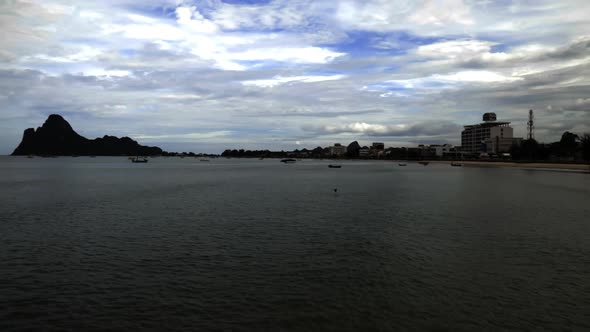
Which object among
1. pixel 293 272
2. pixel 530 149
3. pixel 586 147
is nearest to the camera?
pixel 293 272

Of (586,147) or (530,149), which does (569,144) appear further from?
(586,147)

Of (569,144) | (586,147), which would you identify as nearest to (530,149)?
(569,144)

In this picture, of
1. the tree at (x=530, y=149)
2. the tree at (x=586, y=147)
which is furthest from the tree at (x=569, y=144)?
the tree at (x=586, y=147)

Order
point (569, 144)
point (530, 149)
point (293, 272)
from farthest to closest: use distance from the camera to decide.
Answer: point (530, 149)
point (569, 144)
point (293, 272)

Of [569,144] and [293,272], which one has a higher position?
[569,144]

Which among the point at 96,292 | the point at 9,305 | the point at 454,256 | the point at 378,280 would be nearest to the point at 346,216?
the point at 454,256

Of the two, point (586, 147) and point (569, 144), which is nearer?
point (586, 147)

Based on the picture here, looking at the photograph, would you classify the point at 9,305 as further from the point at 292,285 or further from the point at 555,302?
the point at 555,302

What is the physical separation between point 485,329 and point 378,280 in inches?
211

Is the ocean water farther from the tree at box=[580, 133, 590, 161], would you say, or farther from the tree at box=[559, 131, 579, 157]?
the tree at box=[559, 131, 579, 157]

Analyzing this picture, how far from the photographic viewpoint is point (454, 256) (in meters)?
21.5

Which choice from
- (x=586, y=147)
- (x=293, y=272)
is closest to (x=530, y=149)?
(x=586, y=147)

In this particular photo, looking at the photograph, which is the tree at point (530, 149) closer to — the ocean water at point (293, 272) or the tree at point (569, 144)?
the tree at point (569, 144)

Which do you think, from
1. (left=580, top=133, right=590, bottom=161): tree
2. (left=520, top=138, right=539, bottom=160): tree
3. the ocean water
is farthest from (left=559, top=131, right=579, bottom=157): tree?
the ocean water
